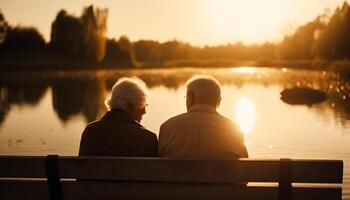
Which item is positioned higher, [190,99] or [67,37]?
[67,37]

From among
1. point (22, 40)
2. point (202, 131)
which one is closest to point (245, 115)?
point (202, 131)

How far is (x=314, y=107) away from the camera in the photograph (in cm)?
3856

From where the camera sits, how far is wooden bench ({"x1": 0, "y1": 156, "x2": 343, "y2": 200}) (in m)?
4.98

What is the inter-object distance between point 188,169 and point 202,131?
56 cm

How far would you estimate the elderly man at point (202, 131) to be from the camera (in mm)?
5461

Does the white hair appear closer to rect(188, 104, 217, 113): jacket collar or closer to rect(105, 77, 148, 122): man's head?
rect(105, 77, 148, 122): man's head

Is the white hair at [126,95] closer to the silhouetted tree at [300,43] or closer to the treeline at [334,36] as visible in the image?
the treeline at [334,36]

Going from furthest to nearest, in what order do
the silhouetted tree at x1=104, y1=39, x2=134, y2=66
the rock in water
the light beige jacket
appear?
the silhouetted tree at x1=104, y1=39, x2=134, y2=66 → the rock in water → the light beige jacket

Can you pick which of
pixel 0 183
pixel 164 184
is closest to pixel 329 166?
pixel 164 184

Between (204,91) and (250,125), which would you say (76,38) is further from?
(204,91)

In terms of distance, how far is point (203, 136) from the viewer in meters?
5.51

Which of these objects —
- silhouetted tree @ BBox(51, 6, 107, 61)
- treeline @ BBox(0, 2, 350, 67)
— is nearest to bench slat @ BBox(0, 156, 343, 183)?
treeline @ BBox(0, 2, 350, 67)

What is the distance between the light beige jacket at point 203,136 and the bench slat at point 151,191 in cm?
41

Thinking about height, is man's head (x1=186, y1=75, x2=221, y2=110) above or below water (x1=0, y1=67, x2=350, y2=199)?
above
